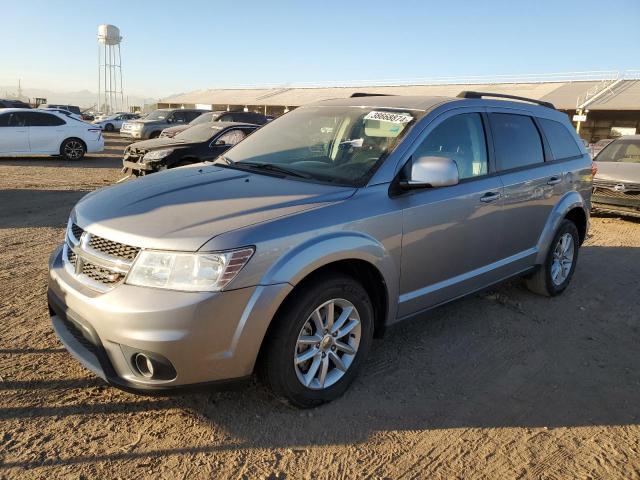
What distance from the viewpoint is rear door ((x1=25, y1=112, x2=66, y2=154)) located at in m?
14.8

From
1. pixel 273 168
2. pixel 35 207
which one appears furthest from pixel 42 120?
pixel 273 168

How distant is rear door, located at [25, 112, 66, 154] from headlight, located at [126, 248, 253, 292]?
14.5m

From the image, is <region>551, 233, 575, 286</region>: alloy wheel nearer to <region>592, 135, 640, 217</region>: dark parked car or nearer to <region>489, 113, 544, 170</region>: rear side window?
<region>489, 113, 544, 170</region>: rear side window

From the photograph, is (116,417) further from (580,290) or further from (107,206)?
(580,290)

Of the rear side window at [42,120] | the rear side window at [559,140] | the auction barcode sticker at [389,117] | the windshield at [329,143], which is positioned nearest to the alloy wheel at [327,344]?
the windshield at [329,143]

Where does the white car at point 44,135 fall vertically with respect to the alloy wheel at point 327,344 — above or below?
above

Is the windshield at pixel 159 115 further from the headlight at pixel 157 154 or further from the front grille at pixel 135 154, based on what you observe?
the headlight at pixel 157 154

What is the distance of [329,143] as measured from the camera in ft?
12.6

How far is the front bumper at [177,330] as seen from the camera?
8.16ft

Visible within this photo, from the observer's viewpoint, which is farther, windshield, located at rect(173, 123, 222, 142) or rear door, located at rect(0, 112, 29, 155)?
rear door, located at rect(0, 112, 29, 155)

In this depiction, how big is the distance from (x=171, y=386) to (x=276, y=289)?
0.70m

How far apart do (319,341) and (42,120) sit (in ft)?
48.9

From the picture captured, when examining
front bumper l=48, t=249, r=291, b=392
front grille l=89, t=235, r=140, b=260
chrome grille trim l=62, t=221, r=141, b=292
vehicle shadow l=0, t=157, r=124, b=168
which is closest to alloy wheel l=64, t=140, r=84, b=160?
vehicle shadow l=0, t=157, r=124, b=168

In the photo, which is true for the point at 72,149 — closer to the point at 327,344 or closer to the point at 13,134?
the point at 13,134
